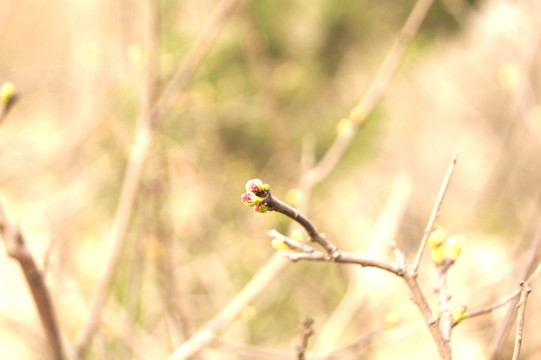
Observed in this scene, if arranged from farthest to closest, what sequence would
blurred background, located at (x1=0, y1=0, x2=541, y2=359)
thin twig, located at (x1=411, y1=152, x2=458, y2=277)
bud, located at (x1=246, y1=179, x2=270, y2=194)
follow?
blurred background, located at (x1=0, y1=0, x2=541, y2=359)
thin twig, located at (x1=411, y1=152, x2=458, y2=277)
bud, located at (x1=246, y1=179, x2=270, y2=194)

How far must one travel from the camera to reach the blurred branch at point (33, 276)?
1.82ft

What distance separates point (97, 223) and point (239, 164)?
34.3 inches

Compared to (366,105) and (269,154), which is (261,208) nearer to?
(366,105)

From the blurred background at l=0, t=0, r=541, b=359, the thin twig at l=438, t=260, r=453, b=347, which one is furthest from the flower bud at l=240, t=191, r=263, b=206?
the blurred background at l=0, t=0, r=541, b=359

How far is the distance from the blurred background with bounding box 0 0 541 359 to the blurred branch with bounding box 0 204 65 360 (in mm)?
656

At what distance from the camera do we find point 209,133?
2.35 m

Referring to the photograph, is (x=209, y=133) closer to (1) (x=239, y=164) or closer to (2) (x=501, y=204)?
(1) (x=239, y=164)

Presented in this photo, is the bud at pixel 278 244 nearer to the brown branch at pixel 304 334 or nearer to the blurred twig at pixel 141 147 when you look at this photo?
the brown branch at pixel 304 334

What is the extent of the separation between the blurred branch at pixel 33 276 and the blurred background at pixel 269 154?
2.15ft

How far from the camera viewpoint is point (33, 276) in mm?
589

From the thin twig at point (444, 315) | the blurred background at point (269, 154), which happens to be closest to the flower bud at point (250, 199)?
the thin twig at point (444, 315)

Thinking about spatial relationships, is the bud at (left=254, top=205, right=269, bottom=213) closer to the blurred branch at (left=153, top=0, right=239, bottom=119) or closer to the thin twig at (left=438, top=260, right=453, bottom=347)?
the thin twig at (left=438, top=260, right=453, bottom=347)

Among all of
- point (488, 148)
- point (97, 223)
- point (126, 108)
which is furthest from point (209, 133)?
point (488, 148)

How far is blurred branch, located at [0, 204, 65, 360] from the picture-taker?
0.56 metres
